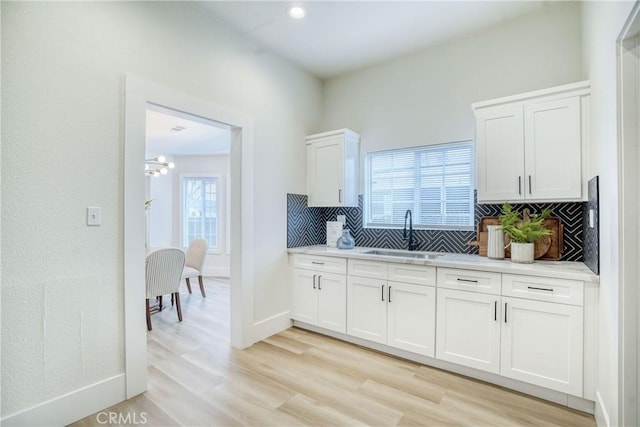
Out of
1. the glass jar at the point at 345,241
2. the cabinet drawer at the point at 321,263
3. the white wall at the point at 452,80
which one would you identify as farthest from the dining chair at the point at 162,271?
the white wall at the point at 452,80

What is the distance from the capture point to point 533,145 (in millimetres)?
2469

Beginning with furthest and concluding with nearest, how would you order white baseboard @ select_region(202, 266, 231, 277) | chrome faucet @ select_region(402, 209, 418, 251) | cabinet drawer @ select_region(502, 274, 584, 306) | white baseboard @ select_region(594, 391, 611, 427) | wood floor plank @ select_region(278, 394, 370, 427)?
white baseboard @ select_region(202, 266, 231, 277), chrome faucet @ select_region(402, 209, 418, 251), cabinet drawer @ select_region(502, 274, 584, 306), wood floor plank @ select_region(278, 394, 370, 427), white baseboard @ select_region(594, 391, 611, 427)

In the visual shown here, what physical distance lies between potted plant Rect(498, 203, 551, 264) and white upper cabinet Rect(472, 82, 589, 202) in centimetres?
17

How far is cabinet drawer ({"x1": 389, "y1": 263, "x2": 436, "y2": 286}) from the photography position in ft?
8.57

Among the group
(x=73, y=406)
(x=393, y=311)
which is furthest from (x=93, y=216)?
(x=393, y=311)

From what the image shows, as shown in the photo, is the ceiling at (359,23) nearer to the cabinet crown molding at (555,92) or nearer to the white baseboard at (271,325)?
the cabinet crown molding at (555,92)

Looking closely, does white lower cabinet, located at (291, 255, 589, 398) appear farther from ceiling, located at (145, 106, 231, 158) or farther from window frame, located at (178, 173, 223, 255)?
window frame, located at (178, 173, 223, 255)

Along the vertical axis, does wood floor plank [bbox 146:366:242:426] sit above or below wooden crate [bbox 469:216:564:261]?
below

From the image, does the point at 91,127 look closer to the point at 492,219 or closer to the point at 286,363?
the point at 286,363

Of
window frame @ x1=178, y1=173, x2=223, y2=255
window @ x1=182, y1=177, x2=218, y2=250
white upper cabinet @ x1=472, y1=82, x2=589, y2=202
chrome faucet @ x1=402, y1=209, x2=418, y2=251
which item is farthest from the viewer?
window @ x1=182, y1=177, x2=218, y2=250

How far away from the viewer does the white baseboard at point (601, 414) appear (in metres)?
1.71

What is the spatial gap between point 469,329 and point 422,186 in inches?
60.8

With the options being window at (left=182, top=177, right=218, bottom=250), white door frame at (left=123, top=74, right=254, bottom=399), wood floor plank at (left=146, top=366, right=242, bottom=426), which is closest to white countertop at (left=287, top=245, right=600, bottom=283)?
wood floor plank at (left=146, top=366, right=242, bottom=426)

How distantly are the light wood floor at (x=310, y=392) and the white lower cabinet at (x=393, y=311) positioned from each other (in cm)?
18
